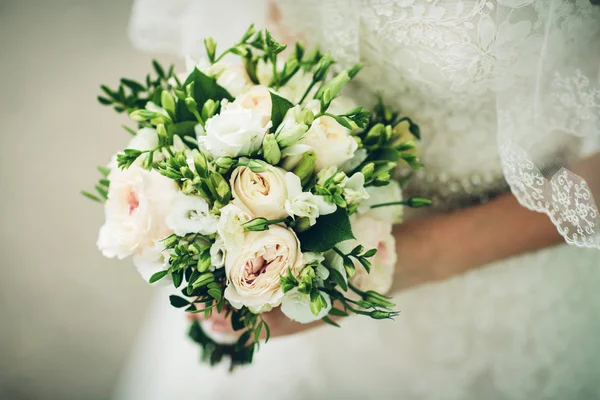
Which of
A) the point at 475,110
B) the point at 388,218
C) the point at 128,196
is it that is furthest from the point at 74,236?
the point at 475,110

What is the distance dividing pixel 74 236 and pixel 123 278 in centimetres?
20

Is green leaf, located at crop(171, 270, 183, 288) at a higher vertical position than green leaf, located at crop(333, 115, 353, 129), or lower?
lower

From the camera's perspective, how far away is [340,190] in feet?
1.68

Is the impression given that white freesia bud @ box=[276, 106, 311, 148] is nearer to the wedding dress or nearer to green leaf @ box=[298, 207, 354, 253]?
green leaf @ box=[298, 207, 354, 253]

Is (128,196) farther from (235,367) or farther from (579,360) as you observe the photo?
(579,360)

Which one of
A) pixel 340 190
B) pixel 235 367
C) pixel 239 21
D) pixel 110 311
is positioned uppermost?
pixel 239 21

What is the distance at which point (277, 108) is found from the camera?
1.81ft

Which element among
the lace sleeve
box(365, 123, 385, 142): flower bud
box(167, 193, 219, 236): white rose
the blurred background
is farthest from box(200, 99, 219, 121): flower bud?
the blurred background

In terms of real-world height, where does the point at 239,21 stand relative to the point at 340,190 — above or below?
above

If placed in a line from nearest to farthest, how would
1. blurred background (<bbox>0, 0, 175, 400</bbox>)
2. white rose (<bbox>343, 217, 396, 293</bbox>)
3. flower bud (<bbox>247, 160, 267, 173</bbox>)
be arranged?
flower bud (<bbox>247, 160, 267, 173</bbox>), white rose (<bbox>343, 217, 396, 293</bbox>), blurred background (<bbox>0, 0, 175, 400</bbox>)

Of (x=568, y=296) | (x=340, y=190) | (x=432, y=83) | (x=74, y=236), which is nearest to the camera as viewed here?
(x=340, y=190)

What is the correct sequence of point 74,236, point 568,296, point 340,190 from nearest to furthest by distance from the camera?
point 340,190
point 568,296
point 74,236

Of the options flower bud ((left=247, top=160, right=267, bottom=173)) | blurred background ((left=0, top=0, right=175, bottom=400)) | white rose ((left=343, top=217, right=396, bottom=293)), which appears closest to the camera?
flower bud ((left=247, top=160, right=267, bottom=173))

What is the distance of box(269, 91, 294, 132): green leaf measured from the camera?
0.55m
